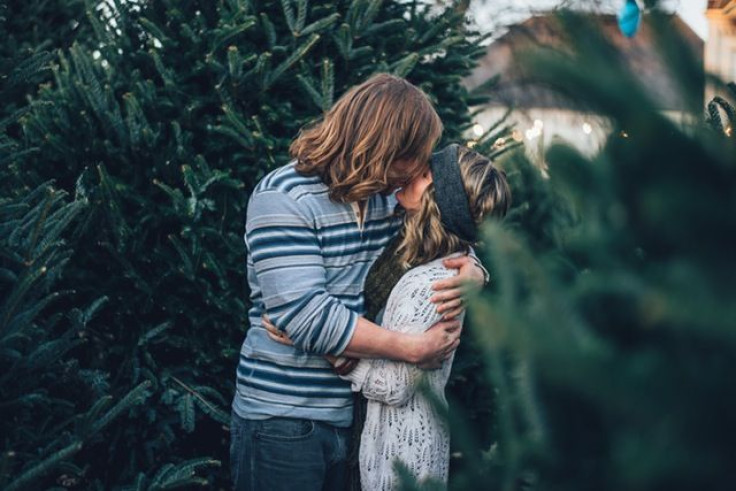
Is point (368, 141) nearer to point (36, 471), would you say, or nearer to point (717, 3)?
point (36, 471)

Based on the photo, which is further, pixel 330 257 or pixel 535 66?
pixel 330 257

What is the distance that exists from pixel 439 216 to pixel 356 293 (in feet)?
1.21

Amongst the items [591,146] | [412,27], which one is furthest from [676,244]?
[412,27]

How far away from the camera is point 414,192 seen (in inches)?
107

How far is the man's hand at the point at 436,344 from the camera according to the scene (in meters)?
2.49

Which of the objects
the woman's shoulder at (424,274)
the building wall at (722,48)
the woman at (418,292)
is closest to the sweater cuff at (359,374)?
the woman at (418,292)

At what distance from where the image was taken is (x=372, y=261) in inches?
107

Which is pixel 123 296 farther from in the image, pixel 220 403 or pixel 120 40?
pixel 120 40

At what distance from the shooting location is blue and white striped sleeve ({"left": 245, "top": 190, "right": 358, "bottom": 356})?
2.43m

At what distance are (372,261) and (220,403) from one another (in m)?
1.01

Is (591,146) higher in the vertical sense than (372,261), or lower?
higher

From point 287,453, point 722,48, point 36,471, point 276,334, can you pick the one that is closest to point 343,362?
point 276,334

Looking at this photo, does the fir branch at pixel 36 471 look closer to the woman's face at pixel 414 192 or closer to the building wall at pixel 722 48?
the woman's face at pixel 414 192

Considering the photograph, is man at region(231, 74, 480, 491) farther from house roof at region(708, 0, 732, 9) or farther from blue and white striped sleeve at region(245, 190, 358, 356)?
house roof at region(708, 0, 732, 9)
